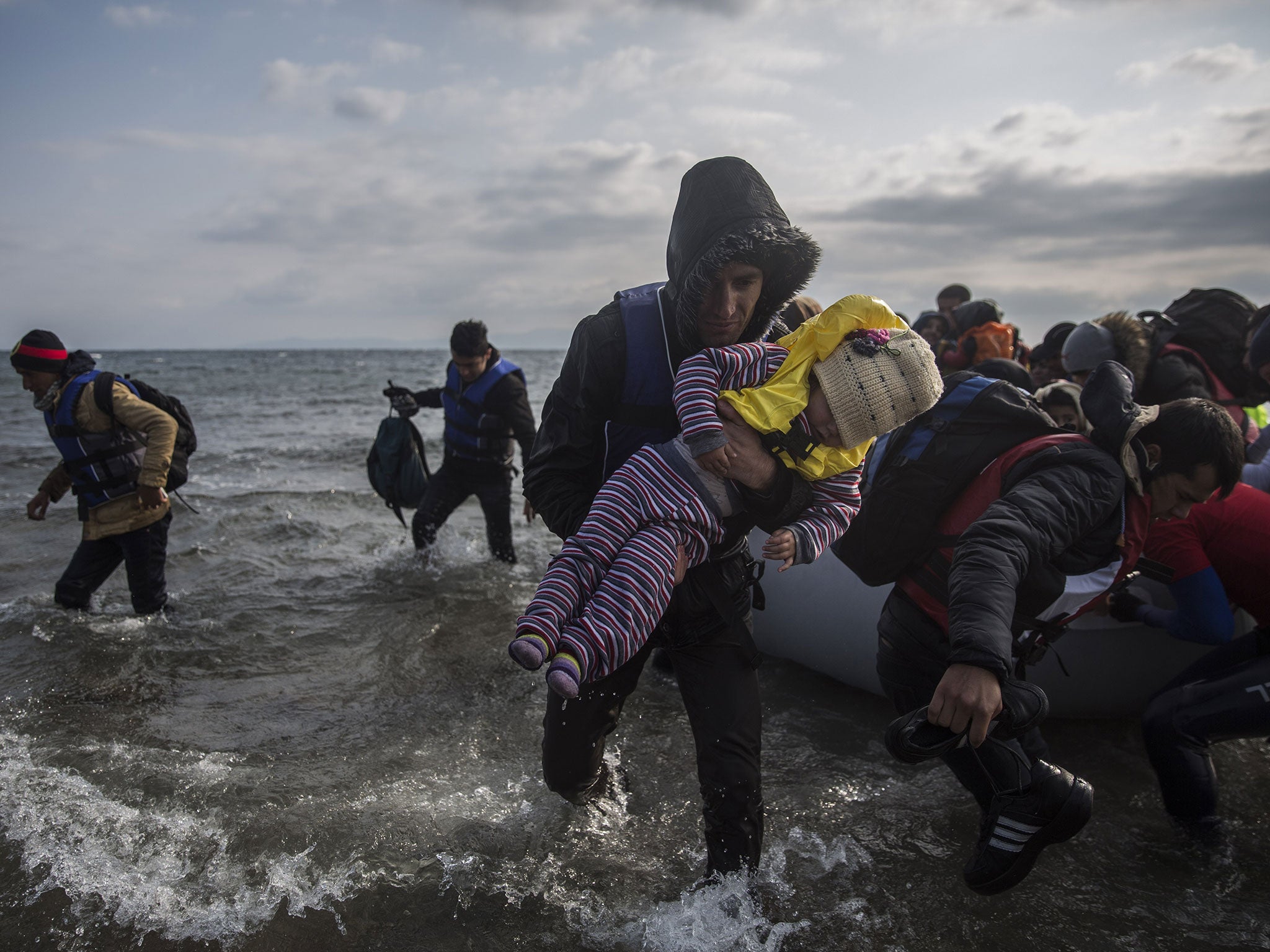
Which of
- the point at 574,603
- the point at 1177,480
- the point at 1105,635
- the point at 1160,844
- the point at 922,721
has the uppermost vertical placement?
the point at 1177,480

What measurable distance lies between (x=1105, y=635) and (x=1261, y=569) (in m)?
0.79

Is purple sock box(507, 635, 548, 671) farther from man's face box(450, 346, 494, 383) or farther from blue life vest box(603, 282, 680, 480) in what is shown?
man's face box(450, 346, 494, 383)

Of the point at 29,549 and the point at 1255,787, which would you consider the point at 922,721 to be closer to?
the point at 1255,787

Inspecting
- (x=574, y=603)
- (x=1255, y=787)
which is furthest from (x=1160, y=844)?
(x=574, y=603)

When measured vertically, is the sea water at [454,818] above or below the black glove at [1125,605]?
below

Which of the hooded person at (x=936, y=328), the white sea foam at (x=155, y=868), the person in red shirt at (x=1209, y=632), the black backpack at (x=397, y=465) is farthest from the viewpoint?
the hooded person at (x=936, y=328)

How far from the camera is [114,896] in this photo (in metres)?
2.73

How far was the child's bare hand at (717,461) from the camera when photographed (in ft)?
7.34

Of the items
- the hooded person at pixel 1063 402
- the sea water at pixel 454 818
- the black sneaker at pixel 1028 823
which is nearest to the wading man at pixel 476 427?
the sea water at pixel 454 818

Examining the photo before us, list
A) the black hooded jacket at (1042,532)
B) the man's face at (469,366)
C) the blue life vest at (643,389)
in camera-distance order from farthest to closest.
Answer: the man's face at (469,366)
the blue life vest at (643,389)
the black hooded jacket at (1042,532)

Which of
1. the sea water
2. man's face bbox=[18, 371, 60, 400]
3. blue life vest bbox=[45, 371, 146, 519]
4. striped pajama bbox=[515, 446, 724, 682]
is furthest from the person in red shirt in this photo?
man's face bbox=[18, 371, 60, 400]

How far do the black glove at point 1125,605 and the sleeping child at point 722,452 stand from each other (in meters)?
1.98

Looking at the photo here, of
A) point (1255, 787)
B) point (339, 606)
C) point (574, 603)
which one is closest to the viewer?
point (574, 603)

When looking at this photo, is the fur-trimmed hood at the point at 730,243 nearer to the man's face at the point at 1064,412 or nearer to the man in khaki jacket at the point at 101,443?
the man's face at the point at 1064,412
